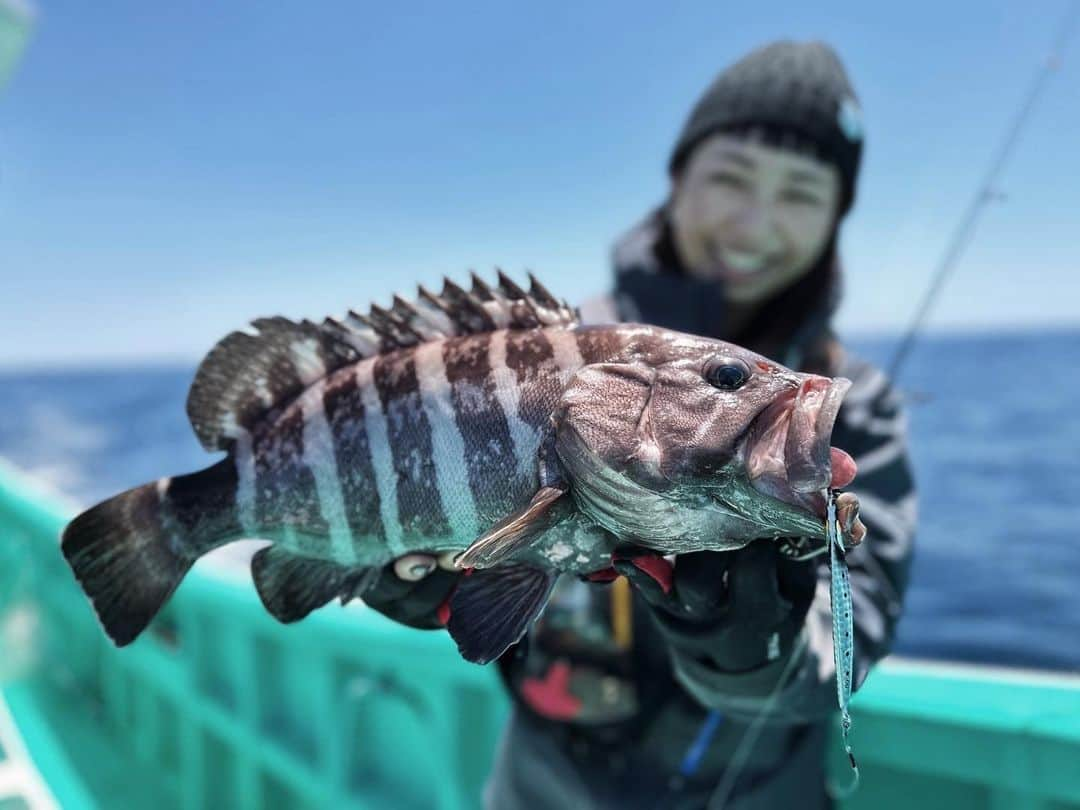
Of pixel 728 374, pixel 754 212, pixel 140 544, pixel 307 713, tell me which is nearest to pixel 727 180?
pixel 754 212

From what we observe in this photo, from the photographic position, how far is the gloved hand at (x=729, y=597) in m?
1.29

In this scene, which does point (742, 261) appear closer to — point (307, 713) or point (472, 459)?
point (472, 459)

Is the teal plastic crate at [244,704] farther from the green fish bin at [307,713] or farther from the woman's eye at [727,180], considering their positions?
the woman's eye at [727,180]

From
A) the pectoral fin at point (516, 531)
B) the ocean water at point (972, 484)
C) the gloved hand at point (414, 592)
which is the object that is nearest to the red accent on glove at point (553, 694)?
the gloved hand at point (414, 592)

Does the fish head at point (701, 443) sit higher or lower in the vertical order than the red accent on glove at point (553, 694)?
higher

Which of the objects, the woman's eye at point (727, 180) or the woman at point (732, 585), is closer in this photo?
the woman at point (732, 585)

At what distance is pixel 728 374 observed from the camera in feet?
3.70

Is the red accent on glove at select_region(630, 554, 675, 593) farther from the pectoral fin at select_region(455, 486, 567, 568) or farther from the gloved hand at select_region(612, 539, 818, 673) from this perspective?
the pectoral fin at select_region(455, 486, 567, 568)

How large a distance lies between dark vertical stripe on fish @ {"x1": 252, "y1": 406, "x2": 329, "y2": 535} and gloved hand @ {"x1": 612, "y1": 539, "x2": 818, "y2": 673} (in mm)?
584

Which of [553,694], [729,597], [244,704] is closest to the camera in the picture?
[729,597]

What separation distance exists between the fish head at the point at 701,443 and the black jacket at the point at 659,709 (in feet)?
2.88

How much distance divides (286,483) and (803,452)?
94cm

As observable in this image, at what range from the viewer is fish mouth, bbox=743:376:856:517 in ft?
3.14

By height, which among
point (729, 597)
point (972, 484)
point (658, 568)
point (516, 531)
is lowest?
point (972, 484)
